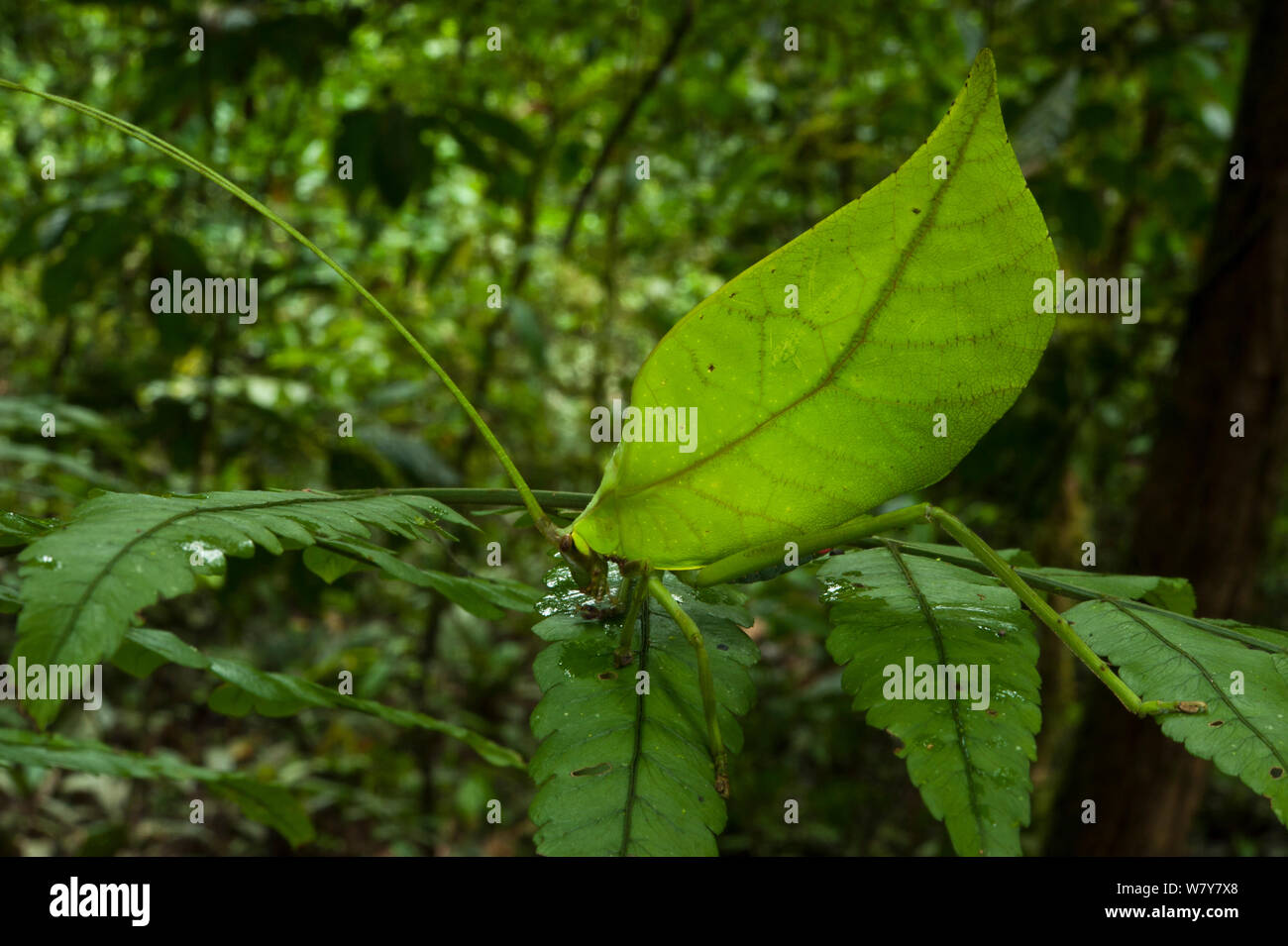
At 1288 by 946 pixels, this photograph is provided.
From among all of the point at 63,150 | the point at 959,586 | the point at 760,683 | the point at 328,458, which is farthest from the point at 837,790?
the point at 63,150

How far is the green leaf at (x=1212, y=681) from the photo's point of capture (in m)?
0.53

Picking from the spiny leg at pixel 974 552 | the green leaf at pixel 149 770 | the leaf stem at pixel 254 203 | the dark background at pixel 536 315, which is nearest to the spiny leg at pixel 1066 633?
the spiny leg at pixel 974 552

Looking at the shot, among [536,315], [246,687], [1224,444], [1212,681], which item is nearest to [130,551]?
[246,687]

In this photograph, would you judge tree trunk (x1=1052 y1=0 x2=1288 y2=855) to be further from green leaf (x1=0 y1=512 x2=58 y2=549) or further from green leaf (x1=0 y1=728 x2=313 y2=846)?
green leaf (x1=0 y1=512 x2=58 y2=549)

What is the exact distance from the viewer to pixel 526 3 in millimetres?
2479

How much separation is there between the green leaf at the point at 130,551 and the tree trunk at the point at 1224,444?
163 cm

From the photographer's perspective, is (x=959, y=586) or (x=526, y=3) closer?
(x=959, y=586)

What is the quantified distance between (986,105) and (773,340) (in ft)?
0.58

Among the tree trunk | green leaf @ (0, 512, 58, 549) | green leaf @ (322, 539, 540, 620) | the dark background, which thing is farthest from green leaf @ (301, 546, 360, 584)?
the tree trunk

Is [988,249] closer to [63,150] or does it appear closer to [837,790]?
[837,790]

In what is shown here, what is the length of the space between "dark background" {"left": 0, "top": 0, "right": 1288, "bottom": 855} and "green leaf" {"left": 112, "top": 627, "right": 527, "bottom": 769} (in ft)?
1.65

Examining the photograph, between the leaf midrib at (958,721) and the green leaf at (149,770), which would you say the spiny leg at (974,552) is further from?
the green leaf at (149,770)

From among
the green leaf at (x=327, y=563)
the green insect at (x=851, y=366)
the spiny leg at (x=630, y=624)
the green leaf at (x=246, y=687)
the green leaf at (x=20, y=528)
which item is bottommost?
the green leaf at (x=246, y=687)

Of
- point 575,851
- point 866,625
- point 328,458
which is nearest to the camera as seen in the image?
point 575,851
